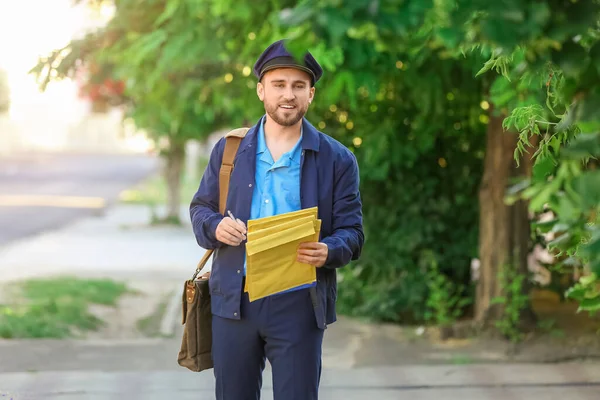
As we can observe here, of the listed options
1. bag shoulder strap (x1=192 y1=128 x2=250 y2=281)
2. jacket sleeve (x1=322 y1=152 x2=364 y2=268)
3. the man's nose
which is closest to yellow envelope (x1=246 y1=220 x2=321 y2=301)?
jacket sleeve (x1=322 y1=152 x2=364 y2=268)

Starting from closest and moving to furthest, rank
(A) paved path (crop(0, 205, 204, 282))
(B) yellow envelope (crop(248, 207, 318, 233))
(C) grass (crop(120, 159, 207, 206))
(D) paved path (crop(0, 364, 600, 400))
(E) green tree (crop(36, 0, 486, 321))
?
(B) yellow envelope (crop(248, 207, 318, 233)) < (D) paved path (crop(0, 364, 600, 400)) < (E) green tree (crop(36, 0, 486, 321)) < (A) paved path (crop(0, 205, 204, 282)) < (C) grass (crop(120, 159, 207, 206))

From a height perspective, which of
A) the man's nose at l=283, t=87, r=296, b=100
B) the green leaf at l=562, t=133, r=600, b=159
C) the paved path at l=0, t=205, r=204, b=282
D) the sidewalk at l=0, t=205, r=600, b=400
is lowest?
the paved path at l=0, t=205, r=204, b=282

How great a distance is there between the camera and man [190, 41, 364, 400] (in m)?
3.59

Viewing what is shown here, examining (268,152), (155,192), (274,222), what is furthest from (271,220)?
(155,192)

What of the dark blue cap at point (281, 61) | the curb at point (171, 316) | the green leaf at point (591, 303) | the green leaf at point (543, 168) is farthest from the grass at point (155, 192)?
the green leaf at point (543, 168)

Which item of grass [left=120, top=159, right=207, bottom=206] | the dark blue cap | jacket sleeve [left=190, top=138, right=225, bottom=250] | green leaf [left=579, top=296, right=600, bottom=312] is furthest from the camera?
grass [left=120, top=159, right=207, bottom=206]

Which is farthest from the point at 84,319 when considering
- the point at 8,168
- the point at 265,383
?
the point at 8,168

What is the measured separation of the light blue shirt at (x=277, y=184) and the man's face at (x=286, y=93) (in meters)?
0.13

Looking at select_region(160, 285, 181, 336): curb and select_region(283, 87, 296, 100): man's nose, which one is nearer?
select_region(283, 87, 296, 100): man's nose

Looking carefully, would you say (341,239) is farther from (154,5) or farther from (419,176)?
(419,176)

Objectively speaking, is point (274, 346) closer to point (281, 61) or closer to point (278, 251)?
point (278, 251)

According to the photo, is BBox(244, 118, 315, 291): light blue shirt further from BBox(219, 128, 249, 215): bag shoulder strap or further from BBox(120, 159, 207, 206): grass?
BBox(120, 159, 207, 206): grass

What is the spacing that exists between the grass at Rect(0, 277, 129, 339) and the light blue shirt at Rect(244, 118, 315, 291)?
478 centimetres

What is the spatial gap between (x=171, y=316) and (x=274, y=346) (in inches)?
231
